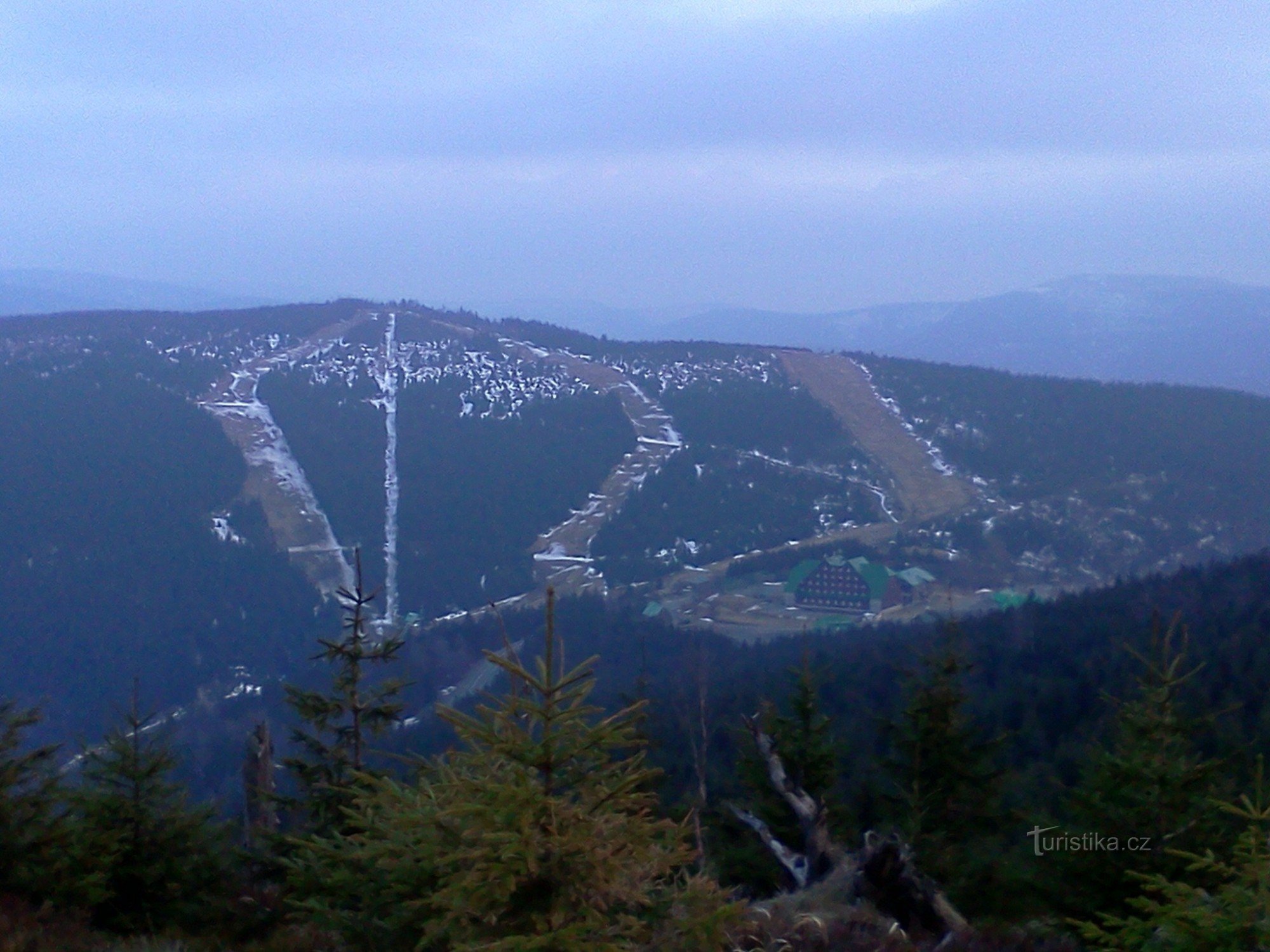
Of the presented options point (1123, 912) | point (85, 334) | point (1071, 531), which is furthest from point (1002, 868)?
point (85, 334)

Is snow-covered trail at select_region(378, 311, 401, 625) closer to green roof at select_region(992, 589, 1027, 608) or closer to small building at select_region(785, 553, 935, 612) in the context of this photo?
small building at select_region(785, 553, 935, 612)

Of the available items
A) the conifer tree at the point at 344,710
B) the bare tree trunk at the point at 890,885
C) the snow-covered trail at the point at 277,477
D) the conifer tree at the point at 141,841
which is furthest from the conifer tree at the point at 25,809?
the snow-covered trail at the point at 277,477

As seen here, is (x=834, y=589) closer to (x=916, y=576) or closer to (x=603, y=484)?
(x=916, y=576)

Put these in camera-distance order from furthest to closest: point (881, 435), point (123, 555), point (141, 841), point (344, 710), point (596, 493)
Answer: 1. point (881, 435)
2. point (596, 493)
3. point (123, 555)
4. point (344, 710)
5. point (141, 841)

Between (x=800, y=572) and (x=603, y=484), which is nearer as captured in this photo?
(x=800, y=572)

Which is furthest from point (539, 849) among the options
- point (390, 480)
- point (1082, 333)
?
point (1082, 333)

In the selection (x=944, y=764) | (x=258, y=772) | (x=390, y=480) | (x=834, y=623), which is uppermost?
(x=258, y=772)

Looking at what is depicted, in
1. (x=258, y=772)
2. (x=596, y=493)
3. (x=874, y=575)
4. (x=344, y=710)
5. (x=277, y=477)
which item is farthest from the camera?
(x=596, y=493)

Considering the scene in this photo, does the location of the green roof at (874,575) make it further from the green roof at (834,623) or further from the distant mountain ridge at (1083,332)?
the distant mountain ridge at (1083,332)
